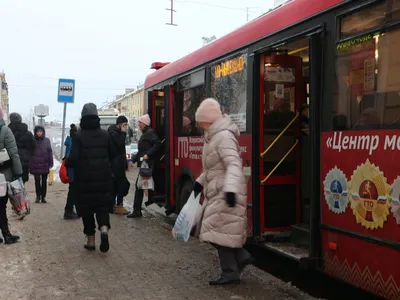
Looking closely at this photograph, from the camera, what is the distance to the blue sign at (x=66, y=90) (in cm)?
1507

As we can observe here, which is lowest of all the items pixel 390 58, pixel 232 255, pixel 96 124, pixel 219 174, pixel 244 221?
pixel 232 255

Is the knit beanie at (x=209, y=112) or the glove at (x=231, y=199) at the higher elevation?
the knit beanie at (x=209, y=112)

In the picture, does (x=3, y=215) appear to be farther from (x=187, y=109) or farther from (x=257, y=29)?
(x=257, y=29)

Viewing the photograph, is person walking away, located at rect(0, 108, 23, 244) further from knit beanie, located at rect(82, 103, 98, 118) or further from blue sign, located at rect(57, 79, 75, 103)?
blue sign, located at rect(57, 79, 75, 103)

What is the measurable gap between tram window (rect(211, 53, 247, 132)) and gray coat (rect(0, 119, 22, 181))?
286 centimetres

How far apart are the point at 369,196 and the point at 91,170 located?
3.65 meters

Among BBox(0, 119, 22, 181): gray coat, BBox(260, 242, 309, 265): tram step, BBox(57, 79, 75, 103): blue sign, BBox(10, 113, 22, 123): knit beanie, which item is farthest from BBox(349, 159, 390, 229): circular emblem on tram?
BBox(57, 79, 75, 103): blue sign

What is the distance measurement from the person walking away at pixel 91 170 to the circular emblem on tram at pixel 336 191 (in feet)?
10.1

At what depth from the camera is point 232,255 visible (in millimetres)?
5059

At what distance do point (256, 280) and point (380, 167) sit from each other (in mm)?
2191

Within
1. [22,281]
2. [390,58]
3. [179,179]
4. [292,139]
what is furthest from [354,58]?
[179,179]

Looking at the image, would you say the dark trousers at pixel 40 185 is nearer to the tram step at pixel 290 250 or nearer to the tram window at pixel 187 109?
the tram window at pixel 187 109

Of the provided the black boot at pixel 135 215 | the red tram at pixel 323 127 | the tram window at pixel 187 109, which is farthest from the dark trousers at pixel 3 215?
the red tram at pixel 323 127

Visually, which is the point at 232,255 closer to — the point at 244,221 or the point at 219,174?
the point at 244,221
